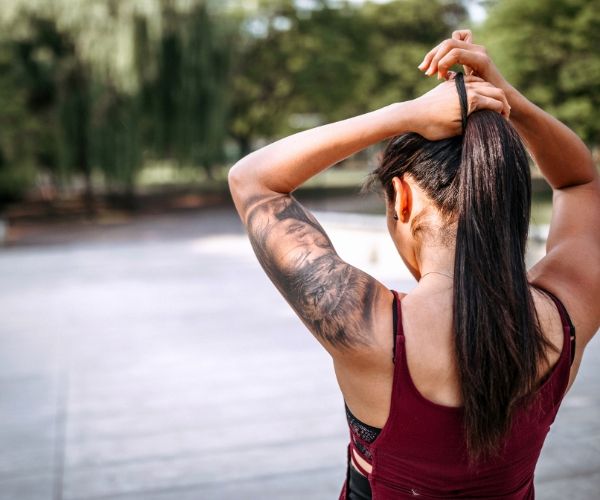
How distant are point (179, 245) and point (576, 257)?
1144 cm

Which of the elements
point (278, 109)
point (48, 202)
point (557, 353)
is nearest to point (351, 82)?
point (278, 109)

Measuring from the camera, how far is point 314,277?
3.11 feet

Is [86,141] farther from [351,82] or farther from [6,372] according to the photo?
[6,372]

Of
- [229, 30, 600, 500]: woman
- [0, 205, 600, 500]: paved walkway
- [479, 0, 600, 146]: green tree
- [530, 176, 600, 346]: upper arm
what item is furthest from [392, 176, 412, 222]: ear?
[479, 0, 600, 146]: green tree

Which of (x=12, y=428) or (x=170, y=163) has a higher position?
(x=12, y=428)

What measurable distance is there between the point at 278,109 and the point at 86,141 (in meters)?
9.37

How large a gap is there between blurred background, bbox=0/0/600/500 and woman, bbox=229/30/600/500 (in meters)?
0.30

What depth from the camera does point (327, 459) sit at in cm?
325

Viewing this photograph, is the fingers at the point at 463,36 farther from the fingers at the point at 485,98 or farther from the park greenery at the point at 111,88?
the park greenery at the point at 111,88

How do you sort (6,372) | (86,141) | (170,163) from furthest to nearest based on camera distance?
1. (170,163)
2. (86,141)
3. (6,372)

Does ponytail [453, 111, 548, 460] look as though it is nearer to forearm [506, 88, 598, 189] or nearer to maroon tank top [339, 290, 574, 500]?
maroon tank top [339, 290, 574, 500]

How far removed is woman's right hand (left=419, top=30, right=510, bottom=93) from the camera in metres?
1.01

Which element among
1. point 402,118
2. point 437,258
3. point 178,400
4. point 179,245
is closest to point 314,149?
point 402,118

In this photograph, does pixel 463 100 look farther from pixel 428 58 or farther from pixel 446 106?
pixel 428 58
